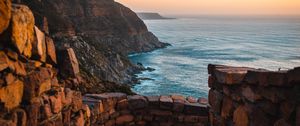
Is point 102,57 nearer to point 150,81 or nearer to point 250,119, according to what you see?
point 150,81

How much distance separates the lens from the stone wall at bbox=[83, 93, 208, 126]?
30.9 feet

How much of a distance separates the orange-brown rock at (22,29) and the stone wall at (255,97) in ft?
9.54

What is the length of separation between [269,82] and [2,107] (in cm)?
339

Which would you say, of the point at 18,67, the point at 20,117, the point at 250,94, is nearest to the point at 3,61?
the point at 18,67

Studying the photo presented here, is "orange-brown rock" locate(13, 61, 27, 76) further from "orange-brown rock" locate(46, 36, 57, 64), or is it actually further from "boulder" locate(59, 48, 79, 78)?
"boulder" locate(59, 48, 79, 78)

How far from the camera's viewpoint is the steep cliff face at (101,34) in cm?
4550

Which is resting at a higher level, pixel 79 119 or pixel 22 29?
pixel 22 29

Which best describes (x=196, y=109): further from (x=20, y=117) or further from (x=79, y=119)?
(x=20, y=117)

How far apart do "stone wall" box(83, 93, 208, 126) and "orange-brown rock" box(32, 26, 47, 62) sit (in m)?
3.79

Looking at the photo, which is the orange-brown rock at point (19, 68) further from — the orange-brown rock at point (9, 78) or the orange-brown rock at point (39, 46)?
the orange-brown rock at point (39, 46)

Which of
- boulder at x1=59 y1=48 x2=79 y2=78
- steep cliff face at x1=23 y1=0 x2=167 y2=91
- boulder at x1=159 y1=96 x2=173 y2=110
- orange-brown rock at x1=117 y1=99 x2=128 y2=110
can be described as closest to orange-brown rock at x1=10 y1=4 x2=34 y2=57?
boulder at x1=59 y1=48 x2=79 y2=78

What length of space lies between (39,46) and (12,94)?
3.12 feet

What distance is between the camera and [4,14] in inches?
172

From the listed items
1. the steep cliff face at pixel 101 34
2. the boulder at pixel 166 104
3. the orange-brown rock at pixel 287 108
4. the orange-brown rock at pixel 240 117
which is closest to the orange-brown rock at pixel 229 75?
the orange-brown rock at pixel 240 117
